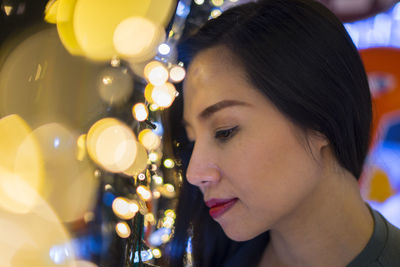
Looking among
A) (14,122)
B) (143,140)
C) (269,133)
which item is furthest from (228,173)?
(14,122)

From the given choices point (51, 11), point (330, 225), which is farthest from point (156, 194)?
point (330, 225)

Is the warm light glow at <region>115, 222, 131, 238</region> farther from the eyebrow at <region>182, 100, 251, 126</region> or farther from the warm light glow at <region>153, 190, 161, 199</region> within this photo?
the eyebrow at <region>182, 100, 251, 126</region>

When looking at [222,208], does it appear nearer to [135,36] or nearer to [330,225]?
[330,225]

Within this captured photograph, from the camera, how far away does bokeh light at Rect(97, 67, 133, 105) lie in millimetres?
399

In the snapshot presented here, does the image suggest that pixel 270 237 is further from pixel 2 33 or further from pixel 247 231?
pixel 2 33

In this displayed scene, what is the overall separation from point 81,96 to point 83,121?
3 centimetres

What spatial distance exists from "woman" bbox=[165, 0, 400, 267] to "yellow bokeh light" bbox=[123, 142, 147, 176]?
194 mm

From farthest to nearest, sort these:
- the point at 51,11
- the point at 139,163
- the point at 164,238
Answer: the point at 164,238 < the point at 139,163 < the point at 51,11

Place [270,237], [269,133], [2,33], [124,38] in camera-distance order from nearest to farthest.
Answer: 1. [2,33]
2. [124,38]
3. [269,133]
4. [270,237]

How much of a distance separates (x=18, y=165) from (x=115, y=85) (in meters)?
0.13

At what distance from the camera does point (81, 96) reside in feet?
1.29

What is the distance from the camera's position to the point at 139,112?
433 mm

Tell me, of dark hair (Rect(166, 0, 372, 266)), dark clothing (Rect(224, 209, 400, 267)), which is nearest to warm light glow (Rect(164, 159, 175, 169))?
dark hair (Rect(166, 0, 372, 266))

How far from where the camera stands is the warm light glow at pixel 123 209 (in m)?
0.42
